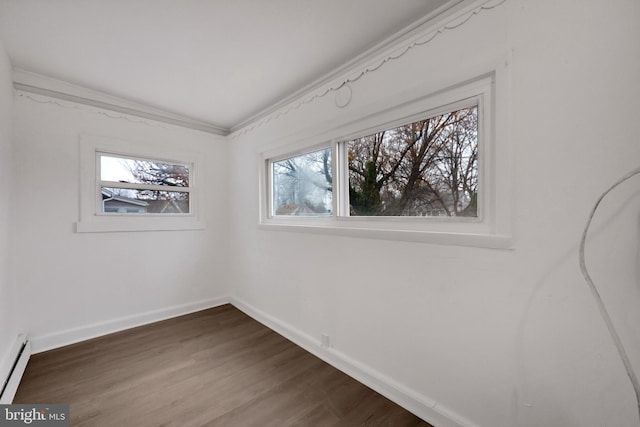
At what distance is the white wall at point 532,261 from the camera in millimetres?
1022

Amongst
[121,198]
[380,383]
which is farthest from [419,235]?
[121,198]

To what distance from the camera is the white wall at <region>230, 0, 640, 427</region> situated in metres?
1.02

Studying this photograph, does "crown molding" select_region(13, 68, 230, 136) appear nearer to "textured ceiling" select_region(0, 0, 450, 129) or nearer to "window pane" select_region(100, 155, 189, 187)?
"textured ceiling" select_region(0, 0, 450, 129)

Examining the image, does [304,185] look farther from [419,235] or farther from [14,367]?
[14,367]

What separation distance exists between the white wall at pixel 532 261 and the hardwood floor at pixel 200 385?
12.2 inches

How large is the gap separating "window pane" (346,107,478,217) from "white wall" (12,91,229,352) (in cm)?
227

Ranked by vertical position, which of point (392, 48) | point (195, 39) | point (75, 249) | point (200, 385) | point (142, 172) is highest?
point (195, 39)

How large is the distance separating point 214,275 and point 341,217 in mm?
2161

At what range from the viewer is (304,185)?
8.40ft

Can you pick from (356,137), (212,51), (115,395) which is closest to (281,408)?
(115,395)

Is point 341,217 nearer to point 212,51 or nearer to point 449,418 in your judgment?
point 449,418

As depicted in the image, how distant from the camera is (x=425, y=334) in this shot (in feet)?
5.19

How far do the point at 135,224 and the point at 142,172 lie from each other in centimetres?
58

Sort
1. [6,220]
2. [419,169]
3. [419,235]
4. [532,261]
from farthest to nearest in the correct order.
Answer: [6,220], [419,169], [419,235], [532,261]
